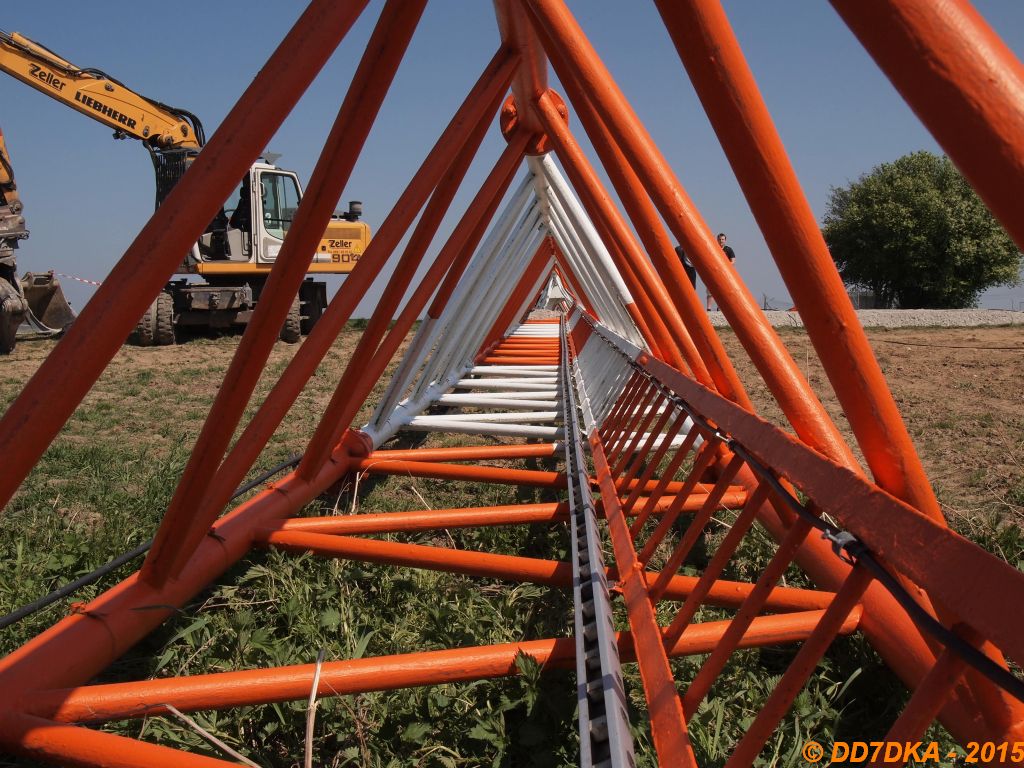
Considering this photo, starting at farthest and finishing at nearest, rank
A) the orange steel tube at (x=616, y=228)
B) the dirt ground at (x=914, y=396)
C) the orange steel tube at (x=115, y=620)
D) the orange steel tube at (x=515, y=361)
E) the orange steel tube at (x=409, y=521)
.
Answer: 1. the orange steel tube at (x=515, y=361)
2. the dirt ground at (x=914, y=396)
3. the orange steel tube at (x=616, y=228)
4. the orange steel tube at (x=409, y=521)
5. the orange steel tube at (x=115, y=620)

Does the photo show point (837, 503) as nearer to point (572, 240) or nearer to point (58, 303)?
point (572, 240)

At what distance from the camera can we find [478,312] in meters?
6.18

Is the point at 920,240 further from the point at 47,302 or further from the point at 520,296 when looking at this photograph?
the point at 47,302

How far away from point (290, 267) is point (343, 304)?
0.65 m

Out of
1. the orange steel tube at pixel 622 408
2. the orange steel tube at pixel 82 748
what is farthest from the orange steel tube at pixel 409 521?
the orange steel tube at pixel 82 748

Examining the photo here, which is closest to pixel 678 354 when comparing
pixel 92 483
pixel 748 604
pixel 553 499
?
A: pixel 553 499

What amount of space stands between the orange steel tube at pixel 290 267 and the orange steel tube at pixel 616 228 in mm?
1571

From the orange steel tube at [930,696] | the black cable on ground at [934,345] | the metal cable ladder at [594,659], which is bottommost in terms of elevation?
the metal cable ladder at [594,659]

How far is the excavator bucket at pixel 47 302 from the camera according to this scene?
14.7m

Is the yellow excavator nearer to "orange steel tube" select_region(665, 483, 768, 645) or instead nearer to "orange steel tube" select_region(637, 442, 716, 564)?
"orange steel tube" select_region(637, 442, 716, 564)

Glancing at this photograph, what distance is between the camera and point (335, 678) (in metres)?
1.88

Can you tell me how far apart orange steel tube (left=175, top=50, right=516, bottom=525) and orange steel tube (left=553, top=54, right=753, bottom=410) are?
73cm

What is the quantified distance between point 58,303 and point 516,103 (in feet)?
45.5

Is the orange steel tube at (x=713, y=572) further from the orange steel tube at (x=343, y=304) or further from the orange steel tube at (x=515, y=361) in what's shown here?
the orange steel tube at (x=515, y=361)
